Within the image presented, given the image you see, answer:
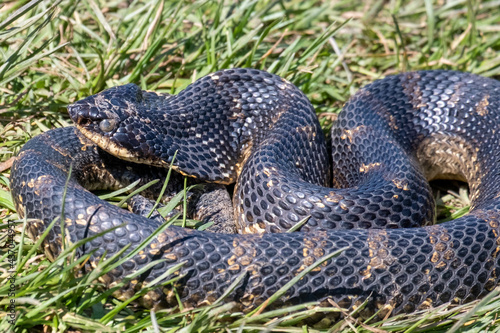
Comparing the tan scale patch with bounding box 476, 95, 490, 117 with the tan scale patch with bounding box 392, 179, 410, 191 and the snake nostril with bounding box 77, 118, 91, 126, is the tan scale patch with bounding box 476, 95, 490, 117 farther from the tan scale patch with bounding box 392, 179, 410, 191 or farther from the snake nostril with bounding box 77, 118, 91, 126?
the snake nostril with bounding box 77, 118, 91, 126

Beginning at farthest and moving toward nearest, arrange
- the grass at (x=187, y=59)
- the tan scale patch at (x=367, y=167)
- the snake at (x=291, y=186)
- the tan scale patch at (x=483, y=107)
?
1. the tan scale patch at (x=483, y=107)
2. the tan scale patch at (x=367, y=167)
3. the snake at (x=291, y=186)
4. the grass at (x=187, y=59)

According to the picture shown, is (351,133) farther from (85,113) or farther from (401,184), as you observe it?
(85,113)

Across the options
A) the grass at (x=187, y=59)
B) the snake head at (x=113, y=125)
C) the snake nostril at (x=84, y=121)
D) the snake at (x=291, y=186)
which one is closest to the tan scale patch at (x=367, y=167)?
the snake at (x=291, y=186)

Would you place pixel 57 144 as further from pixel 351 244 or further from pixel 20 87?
pixel 351 244

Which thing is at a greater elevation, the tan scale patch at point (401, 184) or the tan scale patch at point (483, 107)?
the tan scale patch at point (483, 107)

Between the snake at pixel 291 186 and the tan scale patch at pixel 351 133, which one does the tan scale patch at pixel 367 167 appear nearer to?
the snake at pixel 291 186

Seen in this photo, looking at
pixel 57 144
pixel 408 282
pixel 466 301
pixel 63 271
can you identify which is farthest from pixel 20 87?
pixel 466 301

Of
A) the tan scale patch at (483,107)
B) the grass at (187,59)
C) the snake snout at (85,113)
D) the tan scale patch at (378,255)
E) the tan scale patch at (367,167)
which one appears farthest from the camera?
the tan scale patch at (483,107)
